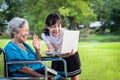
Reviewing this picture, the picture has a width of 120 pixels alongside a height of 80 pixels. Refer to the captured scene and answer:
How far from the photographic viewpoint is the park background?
152 inches

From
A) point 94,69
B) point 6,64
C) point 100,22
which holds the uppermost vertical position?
point 100,22

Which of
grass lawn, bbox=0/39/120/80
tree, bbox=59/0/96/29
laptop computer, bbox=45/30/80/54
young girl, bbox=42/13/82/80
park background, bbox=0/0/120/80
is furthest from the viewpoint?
grass lawn, bbox=0/39/120/80

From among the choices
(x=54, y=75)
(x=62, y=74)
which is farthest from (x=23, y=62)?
(x=62, y=74)

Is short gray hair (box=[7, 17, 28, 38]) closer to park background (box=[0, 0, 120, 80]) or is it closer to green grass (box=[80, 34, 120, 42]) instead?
park background (box=[0, 0, 120, 80])

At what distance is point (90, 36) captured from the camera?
13.7ft

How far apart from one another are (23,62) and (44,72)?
12.0 inches

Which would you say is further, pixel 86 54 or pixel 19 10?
pixel 86 54

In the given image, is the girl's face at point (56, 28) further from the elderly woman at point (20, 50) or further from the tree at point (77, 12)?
the tree at point (77, 12)

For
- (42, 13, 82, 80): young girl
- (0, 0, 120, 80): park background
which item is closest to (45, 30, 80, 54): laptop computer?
(42, 13, 82, 80): young girl

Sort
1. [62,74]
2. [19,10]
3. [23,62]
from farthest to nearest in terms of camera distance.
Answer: [19,10]
[62,74]
[23,62]

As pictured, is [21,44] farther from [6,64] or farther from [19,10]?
[19,10]

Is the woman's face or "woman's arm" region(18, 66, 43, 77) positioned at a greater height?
the woman's face

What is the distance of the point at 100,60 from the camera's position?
423cm

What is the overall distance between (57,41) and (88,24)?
0.77 m
